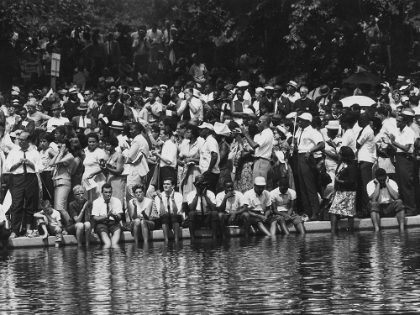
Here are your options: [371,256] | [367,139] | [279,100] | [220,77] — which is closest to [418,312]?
[371,256]

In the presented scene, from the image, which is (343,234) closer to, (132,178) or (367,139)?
(367,139)

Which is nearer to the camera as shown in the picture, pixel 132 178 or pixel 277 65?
pixel 132 178

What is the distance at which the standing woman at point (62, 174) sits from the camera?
26.4 metres

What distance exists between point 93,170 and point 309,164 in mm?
3920

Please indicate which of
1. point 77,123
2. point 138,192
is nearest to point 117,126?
point 77,123

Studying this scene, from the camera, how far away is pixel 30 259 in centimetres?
2364

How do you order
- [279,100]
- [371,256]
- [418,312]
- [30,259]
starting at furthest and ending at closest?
[279,100] → [30,259] → [371,256] → [418,312]

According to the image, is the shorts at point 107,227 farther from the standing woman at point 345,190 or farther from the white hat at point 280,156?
the standing woman at point 345,190

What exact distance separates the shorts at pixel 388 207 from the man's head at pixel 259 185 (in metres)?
1.93

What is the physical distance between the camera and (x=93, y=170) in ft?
87.4

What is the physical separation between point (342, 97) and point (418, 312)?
54.3 feet

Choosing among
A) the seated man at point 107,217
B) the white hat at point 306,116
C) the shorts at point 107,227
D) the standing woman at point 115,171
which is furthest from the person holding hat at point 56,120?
the white hat at point 306,116

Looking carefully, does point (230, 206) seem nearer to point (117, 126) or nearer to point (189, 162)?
point (189, 162)

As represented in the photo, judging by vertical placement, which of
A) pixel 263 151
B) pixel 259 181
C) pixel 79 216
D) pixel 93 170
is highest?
pixel 263 151
